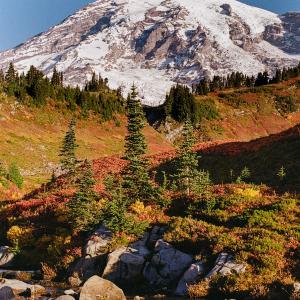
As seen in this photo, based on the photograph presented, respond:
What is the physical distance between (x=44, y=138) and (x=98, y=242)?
5731cm

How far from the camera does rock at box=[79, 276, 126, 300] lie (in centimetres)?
1591

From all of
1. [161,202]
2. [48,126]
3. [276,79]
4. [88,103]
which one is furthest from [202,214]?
[276,79]

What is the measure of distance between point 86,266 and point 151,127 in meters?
84.9

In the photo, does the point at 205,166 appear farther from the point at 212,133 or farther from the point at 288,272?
the point at 212,133

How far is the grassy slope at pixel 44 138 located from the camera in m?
61.4

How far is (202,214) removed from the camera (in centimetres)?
2359

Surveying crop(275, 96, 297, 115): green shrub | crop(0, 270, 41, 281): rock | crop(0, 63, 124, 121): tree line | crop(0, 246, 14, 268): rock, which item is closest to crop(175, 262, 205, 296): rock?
crop(0, 270, 41, 281): rock

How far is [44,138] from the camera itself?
76.3 meters

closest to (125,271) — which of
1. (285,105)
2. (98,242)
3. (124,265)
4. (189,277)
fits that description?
(124,265)

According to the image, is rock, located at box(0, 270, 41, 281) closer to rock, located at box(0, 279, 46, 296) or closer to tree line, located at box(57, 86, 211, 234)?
rock, located at box(0, 279, 46, 296)

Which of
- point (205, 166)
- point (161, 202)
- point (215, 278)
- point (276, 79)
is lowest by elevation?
point (276, 79)

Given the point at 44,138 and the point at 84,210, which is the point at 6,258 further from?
the point at 44,138

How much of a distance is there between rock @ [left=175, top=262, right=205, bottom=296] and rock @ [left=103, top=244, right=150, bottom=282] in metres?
2.28

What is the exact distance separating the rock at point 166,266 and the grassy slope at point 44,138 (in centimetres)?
3222
